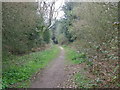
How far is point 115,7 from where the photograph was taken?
6.51m

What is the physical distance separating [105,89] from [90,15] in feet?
19.0

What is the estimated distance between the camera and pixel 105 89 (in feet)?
22.1

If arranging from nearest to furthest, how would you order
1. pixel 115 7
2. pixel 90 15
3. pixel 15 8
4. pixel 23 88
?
pixel 115 7 → pixel 23 88 → pixel 15 8 → pixel 90 15

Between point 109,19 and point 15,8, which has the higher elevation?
point 15,8

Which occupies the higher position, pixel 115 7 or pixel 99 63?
pixel 115 7

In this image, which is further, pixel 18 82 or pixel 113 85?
pixel 18 82

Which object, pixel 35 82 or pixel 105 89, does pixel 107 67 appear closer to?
pixel 105 89

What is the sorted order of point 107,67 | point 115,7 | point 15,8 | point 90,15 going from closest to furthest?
point 115,7, point 107,67, point 15,8, point 90,15

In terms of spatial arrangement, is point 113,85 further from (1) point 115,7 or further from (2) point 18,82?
(2) point 18,82

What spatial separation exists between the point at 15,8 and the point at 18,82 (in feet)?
12.9

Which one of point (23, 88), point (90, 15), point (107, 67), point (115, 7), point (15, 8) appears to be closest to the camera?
point (115, 7)

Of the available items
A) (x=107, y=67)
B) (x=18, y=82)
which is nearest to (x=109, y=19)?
(x=107, y=67)

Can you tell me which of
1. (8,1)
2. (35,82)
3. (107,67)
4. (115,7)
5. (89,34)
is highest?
(8,1)

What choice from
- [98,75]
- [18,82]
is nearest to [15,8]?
[18,82]
